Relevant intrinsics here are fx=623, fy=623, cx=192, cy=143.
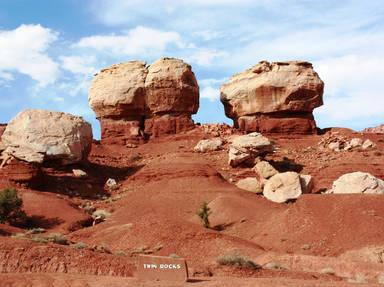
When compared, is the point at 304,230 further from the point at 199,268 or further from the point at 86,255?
the point at 86,255

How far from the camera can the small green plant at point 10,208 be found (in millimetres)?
32875

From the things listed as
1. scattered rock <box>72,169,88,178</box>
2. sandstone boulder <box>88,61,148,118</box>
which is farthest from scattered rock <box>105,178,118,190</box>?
sandstone boulder <box>88,61,148,118</box>

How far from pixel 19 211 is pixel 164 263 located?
64.8 ft

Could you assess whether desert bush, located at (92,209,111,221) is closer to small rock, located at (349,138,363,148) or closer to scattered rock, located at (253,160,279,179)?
scattered rock, located at (253,160,279,179)

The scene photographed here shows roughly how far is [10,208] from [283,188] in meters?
15.9

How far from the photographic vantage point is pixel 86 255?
707 inches

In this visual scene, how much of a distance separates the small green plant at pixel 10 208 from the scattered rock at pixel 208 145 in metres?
19.0

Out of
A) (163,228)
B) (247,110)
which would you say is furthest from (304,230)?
(247,110)

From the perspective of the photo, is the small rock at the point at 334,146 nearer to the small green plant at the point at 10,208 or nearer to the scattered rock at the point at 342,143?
the scattered rock at the point at 342,143

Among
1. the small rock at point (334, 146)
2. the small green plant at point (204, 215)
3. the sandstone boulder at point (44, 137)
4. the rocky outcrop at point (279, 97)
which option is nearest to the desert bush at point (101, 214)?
the sandstone boulder at point (44, 137)

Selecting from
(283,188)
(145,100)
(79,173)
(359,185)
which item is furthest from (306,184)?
(145,100)

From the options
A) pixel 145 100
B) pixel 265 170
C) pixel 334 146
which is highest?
pixel 145 100

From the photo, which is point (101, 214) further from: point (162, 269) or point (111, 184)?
point (162, 269)

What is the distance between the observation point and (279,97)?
177 feet
